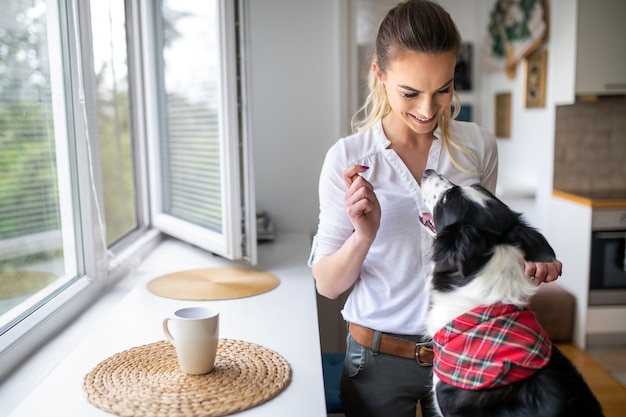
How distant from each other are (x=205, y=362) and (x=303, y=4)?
1.92 m

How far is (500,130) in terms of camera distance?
486 cm

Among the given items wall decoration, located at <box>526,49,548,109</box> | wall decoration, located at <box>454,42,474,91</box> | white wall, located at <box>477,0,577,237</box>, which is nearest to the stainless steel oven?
white wall, located at <box>477,0,577,237</box>

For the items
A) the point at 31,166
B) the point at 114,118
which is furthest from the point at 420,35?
the point at 114,118

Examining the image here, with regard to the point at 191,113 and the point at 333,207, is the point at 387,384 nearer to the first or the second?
the point at 333,207

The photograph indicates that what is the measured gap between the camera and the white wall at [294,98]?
2633mm

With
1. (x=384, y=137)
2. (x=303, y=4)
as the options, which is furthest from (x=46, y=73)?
(x=303, y=4)

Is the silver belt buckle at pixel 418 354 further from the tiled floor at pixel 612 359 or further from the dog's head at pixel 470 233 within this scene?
the tiled floor at pixel 612 359

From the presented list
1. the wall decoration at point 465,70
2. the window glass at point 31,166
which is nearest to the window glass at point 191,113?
the window glass at point 31,166

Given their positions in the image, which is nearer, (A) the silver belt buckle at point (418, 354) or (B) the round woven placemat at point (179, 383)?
(B) the round woven placemat at point (179, 383)

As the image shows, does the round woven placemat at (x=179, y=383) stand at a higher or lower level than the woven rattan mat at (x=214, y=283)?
higher

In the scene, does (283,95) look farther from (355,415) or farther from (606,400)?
(606,400)

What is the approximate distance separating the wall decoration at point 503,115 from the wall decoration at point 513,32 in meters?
0.24

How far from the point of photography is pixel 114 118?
7.40ft

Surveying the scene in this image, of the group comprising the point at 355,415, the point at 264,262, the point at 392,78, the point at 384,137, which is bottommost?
the point at 355,415
